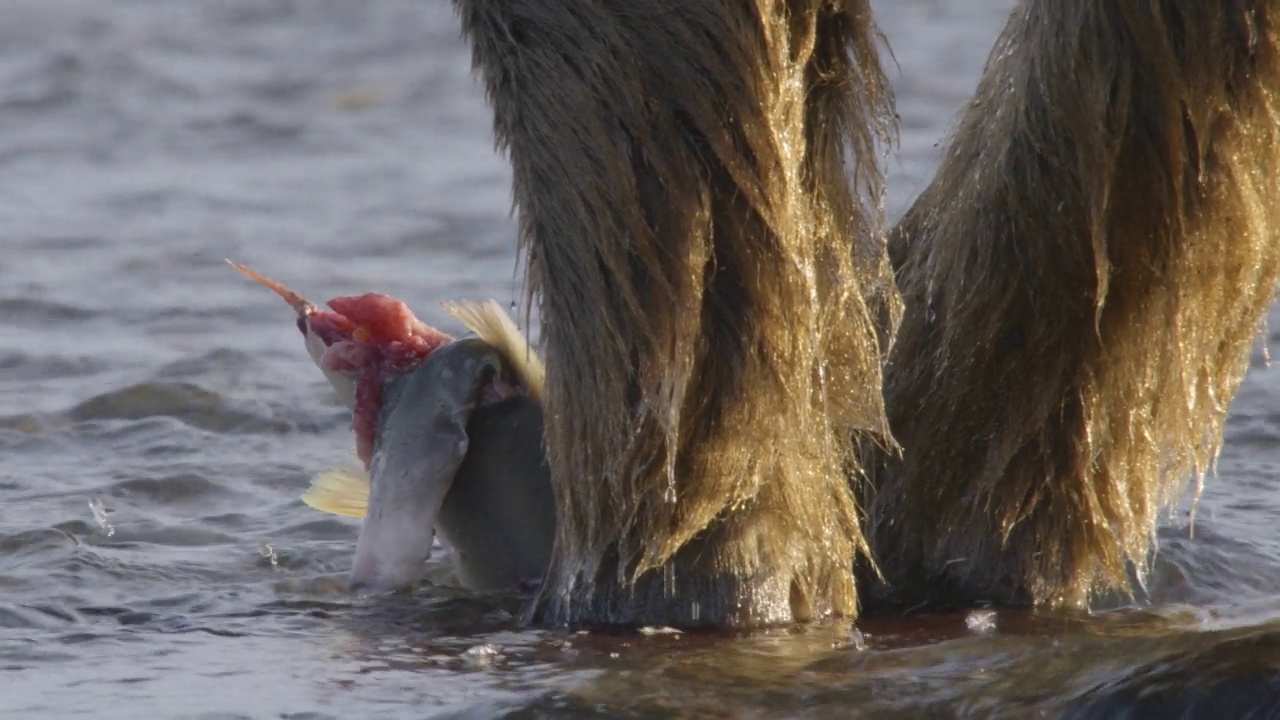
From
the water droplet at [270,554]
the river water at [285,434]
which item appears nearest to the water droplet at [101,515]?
the river water at [285,434]

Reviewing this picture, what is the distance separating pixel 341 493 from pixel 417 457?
0.34 metres

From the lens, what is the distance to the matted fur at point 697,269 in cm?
343

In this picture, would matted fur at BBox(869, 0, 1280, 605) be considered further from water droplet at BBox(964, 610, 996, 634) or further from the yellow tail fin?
the yellow tail fin

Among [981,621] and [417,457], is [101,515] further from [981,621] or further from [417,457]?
[981,621]

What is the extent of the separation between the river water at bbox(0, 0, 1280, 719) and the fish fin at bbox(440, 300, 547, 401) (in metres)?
0.44

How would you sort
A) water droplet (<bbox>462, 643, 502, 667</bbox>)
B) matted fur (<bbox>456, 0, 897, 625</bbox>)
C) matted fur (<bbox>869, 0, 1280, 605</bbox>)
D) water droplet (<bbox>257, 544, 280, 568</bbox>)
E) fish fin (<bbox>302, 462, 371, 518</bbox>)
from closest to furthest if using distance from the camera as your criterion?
matted fur (<bbox>456, 0, 897, 625</bbox>) → matted fur (<bbox>869, 0, 1280, 605</bbox>) → water droplet (<bbox>462, 643, 502, 667</bbox>) → fish fin (<bbox>302, 462, 371, 518</bbox>) → water droplet (<bbox>257, 544, 280, 568</bbox>)

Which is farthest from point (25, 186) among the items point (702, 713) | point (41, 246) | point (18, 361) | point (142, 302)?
point (702, 713)

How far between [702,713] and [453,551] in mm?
1188

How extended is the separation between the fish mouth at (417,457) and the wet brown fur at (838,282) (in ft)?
1.54

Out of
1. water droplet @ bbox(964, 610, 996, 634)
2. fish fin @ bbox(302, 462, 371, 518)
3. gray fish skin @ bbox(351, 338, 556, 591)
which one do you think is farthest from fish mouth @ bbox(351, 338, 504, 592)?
water droplet @ bbox(964, 610, 996, 634)

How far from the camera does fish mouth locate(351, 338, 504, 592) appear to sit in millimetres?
4246

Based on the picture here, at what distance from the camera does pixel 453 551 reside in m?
4.42

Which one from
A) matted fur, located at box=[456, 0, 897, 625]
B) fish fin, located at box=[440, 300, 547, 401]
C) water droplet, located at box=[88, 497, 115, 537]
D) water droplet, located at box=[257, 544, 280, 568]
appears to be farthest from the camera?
water droplet, located at box=[88, 497, 115, 537]

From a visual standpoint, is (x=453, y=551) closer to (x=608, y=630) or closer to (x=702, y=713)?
(x=608, y=630)
